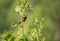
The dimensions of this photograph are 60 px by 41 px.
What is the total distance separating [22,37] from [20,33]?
1.1 inches

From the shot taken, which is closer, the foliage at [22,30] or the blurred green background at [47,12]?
the foliage at [22,30]

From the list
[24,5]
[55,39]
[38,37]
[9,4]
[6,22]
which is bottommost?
[38,37]

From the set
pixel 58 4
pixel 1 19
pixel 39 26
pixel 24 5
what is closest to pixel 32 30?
pixel 39 26

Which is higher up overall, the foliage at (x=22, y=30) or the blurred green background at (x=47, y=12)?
the blurred green background at (x=47, y=12)

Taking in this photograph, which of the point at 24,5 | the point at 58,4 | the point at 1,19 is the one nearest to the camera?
the point at 24,5

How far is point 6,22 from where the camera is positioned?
493cm

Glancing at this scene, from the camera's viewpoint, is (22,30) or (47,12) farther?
(47,12)

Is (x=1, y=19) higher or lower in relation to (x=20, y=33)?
higher

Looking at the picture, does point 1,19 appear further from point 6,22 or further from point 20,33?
point 20,33

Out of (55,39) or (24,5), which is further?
(55,39)

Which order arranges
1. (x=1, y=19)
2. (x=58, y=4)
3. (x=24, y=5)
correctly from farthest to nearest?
1. (x=58, y=4)
2. (x=1, y=19)
3. (x=24, y=5)

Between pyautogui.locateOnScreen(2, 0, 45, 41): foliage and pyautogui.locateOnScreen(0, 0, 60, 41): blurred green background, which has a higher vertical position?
pyautogui.locateOnScreen(0, 0, 60, 41): blurred green background

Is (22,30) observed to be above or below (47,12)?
below

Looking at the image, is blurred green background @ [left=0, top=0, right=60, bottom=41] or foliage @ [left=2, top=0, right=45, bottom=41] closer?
foliage @ [left=2, top=0, right=45, bottom=41]
